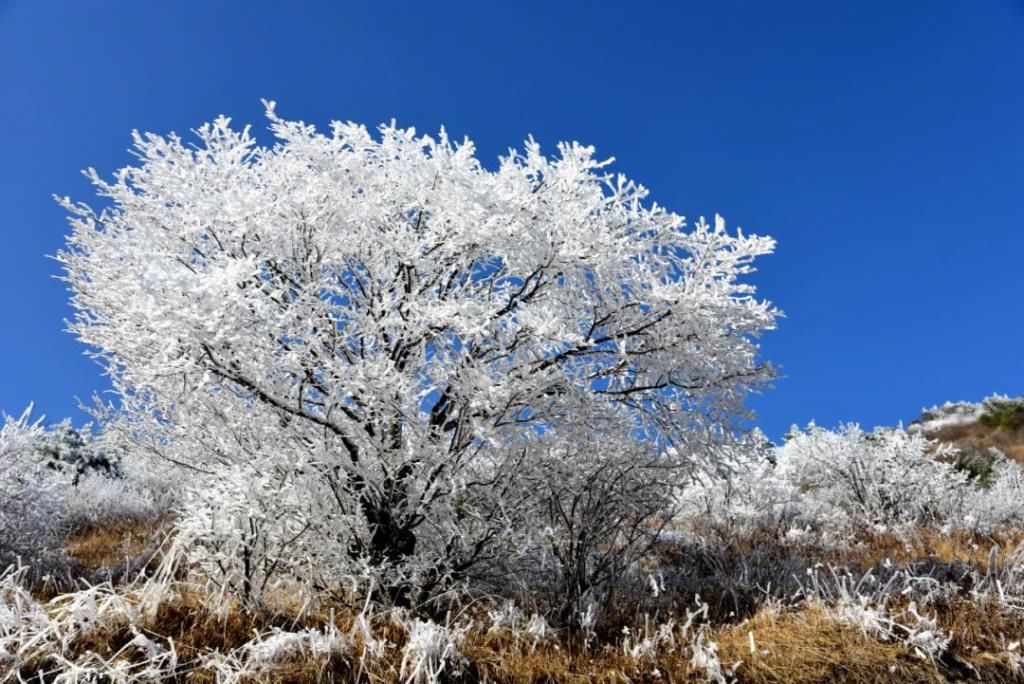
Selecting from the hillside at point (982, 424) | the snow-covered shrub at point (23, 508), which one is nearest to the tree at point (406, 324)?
the snow-covered shrub at point (23, 508)

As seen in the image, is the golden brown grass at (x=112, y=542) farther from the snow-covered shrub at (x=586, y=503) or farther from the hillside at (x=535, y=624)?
the snow-covered shrub at (x=586, y=503)

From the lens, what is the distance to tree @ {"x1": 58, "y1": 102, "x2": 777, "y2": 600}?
4.77m

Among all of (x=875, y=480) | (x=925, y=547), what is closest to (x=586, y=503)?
(x=925, y=547)

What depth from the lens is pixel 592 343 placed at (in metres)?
5.03

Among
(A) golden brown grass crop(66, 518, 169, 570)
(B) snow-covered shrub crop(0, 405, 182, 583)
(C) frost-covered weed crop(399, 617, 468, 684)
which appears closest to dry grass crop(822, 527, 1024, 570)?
(C) frost-covered weed crop(399, 617, 468, 684)

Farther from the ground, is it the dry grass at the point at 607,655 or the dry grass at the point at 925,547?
the dry grass at the point at 925,547

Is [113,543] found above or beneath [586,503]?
above

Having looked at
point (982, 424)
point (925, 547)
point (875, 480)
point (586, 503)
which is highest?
point (982, 424)

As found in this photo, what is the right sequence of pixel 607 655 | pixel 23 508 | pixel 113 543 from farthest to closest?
pixel 113 543
pixel 23 508
pixel 607 655

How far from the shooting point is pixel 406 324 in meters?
4.82

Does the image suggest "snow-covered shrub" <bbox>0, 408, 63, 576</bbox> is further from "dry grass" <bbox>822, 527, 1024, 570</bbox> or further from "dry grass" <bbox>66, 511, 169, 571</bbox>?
"dry grass" <bbox>822, 527, 1024, 570</bbox>

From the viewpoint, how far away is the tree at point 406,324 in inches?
188

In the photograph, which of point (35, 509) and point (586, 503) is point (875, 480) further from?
point (35, 509)

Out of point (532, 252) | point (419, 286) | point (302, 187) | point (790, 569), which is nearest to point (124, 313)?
point (302, 187)
